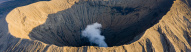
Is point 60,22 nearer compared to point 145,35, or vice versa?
point 145,35

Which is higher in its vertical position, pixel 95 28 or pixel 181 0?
pixel 181 0

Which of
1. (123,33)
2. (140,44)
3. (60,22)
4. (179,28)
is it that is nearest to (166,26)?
(179,28)

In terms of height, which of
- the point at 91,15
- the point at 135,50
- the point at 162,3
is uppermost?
the point at 162,3

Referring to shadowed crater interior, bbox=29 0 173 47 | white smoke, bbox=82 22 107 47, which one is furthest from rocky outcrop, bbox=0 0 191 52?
white smoke, bbox=82 22 107 47

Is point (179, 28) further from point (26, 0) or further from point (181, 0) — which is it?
point (26, 0)

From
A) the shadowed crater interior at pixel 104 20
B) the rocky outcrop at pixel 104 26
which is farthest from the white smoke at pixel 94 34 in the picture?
the rocky outcrop at pixel 104 26

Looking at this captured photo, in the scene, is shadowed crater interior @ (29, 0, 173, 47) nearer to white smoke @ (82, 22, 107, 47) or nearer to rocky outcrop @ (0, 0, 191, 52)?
rocky outcrop @ (0, 0, 191, 52)

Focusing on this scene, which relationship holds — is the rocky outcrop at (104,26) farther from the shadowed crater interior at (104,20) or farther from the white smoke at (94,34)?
the white smoke at (94,34)
